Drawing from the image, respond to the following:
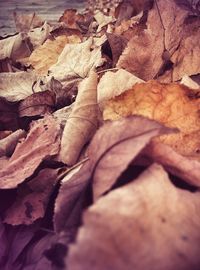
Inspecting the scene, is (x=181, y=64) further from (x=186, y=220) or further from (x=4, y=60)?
(x=4, y=60)

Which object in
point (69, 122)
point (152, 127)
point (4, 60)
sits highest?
point (152, 127)

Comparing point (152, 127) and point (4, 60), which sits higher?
point (152, 127)

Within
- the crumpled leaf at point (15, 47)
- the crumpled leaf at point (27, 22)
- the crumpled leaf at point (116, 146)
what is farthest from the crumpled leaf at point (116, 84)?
the crumpled leaf at point (27, 22)

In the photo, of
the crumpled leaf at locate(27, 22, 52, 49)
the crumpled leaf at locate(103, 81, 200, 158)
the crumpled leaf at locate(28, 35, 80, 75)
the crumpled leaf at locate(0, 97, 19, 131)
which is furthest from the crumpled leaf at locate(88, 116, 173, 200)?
the crumpled leaf at locate(27, 22, 52, 49)

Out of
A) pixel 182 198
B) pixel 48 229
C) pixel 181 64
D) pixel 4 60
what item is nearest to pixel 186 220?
pixel 182 198

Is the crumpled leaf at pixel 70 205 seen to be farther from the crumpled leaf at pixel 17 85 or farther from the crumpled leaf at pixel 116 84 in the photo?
the crumpled leaf at pixel 17 85

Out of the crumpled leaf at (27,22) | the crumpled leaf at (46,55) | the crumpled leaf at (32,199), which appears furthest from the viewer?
the crumpled leaf at (27,22)

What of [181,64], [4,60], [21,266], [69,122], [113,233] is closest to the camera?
[113,233]

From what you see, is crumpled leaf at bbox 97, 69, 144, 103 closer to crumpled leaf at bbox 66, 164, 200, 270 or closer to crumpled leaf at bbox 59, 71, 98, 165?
crumpled leaf at bbox 59, 71, 98, 165
